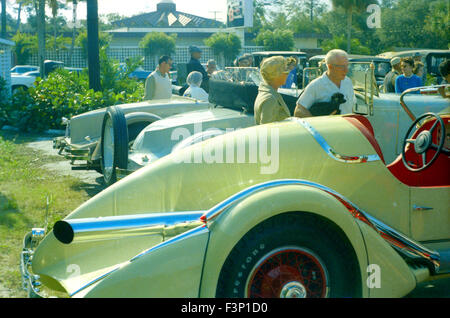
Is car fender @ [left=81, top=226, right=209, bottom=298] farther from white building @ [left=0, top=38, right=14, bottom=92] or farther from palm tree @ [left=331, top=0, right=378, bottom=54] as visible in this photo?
palm tree @ [left=331, top=0, right=378, bottom=54]

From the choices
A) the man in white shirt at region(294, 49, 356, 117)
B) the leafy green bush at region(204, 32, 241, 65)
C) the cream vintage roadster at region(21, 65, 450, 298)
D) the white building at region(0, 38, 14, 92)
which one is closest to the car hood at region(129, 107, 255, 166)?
the man in white shirt at region(294, 49, 356, 117)

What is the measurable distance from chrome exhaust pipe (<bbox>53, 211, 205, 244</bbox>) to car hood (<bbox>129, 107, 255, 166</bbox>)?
2767 mm

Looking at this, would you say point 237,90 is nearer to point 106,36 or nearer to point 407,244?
point 407,244

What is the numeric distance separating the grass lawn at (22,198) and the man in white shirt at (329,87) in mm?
2619

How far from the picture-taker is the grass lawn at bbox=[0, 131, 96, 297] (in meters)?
4.31

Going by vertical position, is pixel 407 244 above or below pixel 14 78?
below

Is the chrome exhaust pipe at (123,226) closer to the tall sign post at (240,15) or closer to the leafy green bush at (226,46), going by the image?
the tall sign post at (240,15)

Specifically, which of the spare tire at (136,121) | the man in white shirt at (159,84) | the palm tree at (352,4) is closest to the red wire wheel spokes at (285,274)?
the spare tire at (136,121)

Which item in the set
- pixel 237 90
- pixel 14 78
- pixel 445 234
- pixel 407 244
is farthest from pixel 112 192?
pixel 14 78

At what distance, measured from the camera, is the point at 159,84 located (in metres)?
8.52

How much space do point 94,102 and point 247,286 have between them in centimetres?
951

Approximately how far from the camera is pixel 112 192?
3672 millimetres

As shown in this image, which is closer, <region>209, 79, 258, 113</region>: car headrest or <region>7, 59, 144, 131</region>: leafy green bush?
<region>209, 79, 258, 113</region>: car headrest

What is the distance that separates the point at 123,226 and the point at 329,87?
8.96 ft
